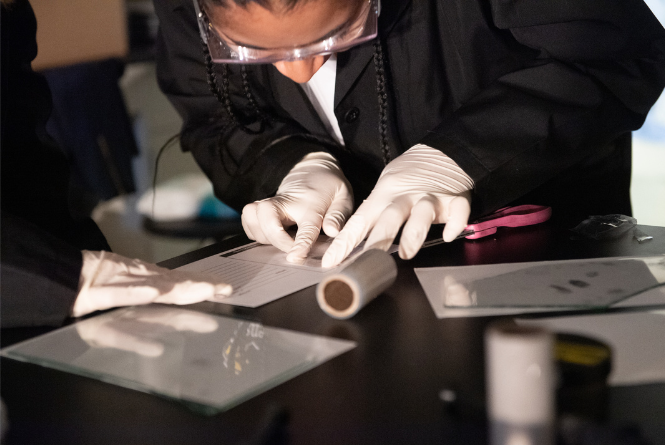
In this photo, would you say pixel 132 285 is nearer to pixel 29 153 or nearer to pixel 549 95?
pixel 29 153

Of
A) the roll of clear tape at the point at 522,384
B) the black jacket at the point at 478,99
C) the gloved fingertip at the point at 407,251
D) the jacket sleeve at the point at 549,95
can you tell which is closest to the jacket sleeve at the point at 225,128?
the black jacket at the point at 478,99

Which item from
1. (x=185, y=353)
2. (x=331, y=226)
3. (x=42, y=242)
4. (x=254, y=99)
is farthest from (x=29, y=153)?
(x=185, y=353)

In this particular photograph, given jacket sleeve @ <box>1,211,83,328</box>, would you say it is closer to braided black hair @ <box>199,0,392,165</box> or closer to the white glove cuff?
the white glove cuff

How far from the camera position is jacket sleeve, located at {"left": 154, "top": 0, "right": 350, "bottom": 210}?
1.49m

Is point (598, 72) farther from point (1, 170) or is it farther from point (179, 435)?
point (1, 170)

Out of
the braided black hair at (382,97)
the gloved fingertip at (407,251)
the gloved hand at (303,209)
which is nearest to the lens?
the gloved fingertip at (407,251)

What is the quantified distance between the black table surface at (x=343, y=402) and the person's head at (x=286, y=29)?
482mm

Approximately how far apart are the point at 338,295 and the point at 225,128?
88 centimetres

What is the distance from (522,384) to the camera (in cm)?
45

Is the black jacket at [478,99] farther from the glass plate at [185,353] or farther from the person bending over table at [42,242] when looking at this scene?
the glass plate at [185,353]

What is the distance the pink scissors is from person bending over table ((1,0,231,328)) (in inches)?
20.2

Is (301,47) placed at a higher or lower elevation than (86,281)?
higher

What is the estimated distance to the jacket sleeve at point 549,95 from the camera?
3.95 ft

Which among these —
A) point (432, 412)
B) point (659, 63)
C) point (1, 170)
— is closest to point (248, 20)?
point (1, 170)
